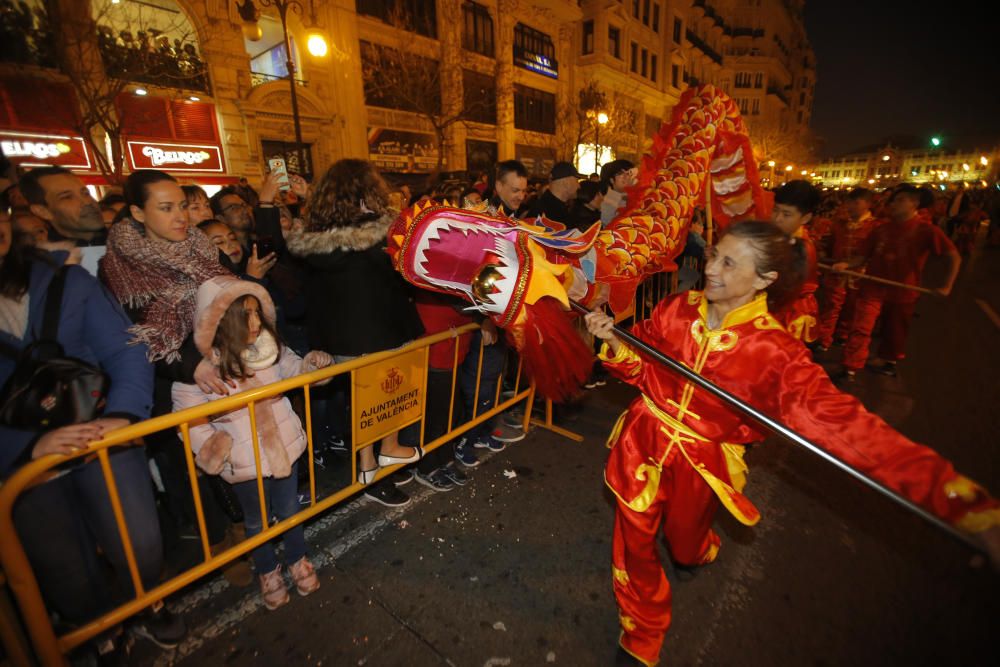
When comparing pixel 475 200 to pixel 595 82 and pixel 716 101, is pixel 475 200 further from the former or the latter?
pixel 595 82

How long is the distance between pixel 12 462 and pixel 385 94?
20211mm

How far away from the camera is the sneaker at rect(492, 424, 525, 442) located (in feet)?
13.4

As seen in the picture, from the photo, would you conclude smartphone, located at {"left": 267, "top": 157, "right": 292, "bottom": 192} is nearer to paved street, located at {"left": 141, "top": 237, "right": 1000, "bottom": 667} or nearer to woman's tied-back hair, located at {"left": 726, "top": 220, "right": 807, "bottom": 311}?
paved street, located at {"left": 141, "top": 237, "right": 1000, "bottom": 667}

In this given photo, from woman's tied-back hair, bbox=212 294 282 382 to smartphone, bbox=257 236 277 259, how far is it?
1024mm

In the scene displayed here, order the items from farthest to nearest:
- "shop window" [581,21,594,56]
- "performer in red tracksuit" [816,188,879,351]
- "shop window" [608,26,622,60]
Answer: "shop window" [608,26,622,60], "shop window" [581,21,594,56], "performer in red tracksuit" [816,188,879,351]

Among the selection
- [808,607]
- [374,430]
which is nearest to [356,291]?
[374,430]

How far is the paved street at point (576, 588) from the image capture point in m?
2.18

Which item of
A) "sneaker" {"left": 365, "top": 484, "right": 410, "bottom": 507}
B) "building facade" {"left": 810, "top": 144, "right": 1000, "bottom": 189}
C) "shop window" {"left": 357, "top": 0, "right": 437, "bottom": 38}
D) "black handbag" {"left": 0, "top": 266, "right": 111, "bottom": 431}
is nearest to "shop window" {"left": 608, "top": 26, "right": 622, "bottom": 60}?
"shop window" {"left": 357, "top": 0, "right": 437, "bottom": 38}

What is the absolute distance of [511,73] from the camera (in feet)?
78.2

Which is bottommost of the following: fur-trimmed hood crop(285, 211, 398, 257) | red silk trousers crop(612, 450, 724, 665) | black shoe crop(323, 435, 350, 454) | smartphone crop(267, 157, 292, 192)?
black shoe crop(323, 435, 350, 454)

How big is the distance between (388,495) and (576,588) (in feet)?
4.81

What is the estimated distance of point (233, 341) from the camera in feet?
7.03

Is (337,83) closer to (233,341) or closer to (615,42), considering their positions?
(233,341)

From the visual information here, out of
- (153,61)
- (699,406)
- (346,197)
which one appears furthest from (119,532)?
(153,61)
